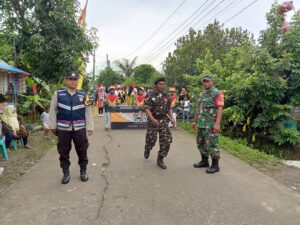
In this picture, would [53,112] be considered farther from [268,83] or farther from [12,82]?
[12,82]

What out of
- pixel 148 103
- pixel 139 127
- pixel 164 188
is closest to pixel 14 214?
pixel 164 188

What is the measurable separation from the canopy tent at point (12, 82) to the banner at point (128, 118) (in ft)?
13.2

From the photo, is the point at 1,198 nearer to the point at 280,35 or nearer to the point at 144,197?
the point at 144,197

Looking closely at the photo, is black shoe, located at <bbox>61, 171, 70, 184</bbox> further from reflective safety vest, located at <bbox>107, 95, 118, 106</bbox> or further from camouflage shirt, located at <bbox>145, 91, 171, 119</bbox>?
reflective safety vest, located at <bbox>107, 95, 118, 106</bbox>

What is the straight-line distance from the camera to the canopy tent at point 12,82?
11633 mm

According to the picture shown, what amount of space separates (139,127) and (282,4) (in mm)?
6430

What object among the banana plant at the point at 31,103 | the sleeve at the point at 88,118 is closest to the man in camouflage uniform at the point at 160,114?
the sleeve at the point at 88,118

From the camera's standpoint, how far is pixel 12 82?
40.9 feet

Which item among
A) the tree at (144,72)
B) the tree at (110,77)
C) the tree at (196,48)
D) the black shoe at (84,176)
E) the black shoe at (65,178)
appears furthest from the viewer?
the tree at (110,77)

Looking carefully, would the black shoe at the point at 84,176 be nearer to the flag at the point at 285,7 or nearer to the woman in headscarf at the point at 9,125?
the woman in headscarf at the point at 9,125

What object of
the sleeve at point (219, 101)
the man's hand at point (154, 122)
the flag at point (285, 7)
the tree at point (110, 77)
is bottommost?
the man's hand at point (154, 122)

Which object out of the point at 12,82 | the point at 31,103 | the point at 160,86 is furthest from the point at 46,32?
the point at 160,86

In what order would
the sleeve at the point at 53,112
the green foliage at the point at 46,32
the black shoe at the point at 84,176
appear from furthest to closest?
the green foliage at the point at 46,32 → the black shoe at the point at 84,176 → the sleeve at the point at 53,112

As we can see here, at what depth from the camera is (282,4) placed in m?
9.47
